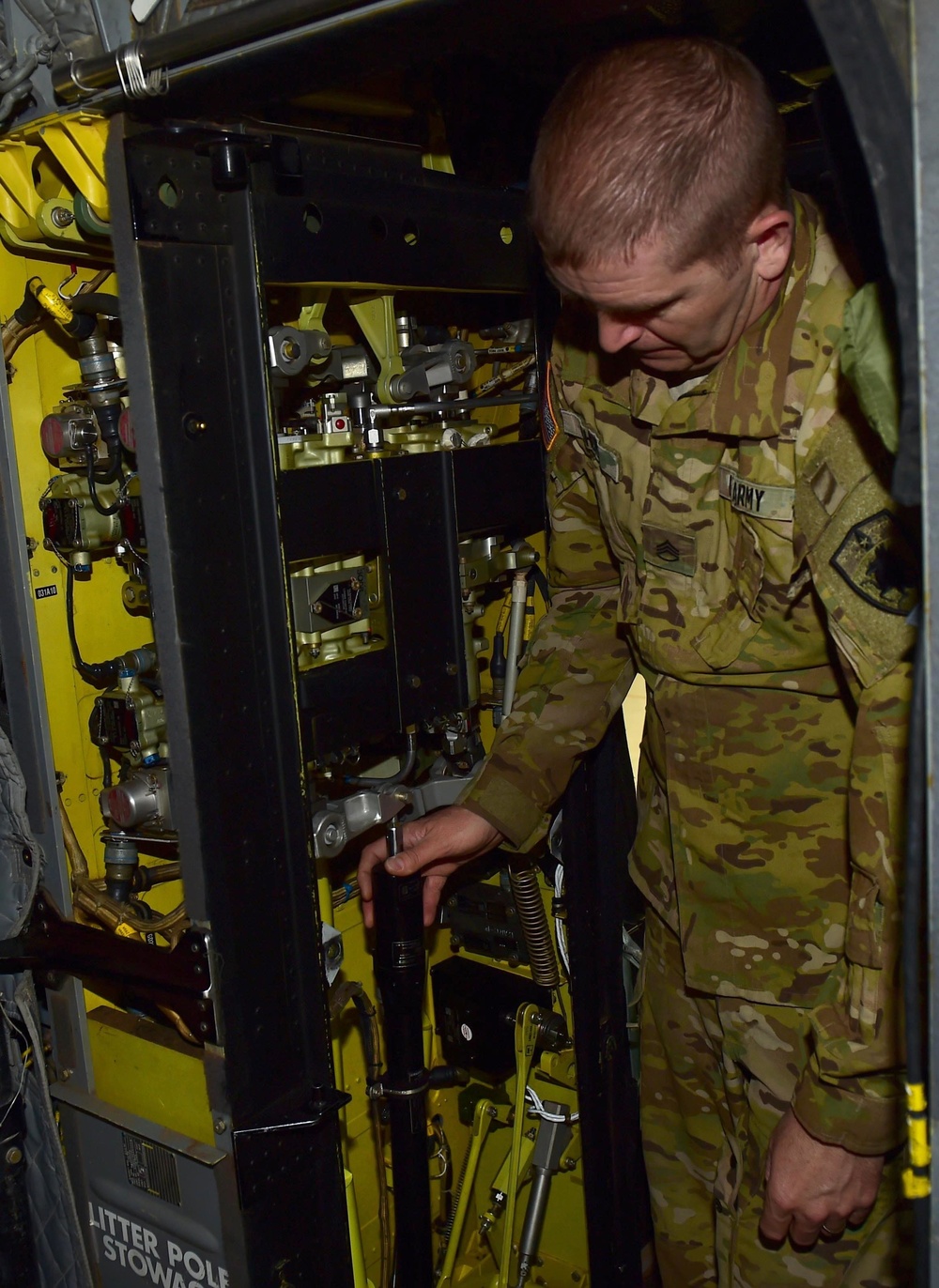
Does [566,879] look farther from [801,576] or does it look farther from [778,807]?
[801,576]

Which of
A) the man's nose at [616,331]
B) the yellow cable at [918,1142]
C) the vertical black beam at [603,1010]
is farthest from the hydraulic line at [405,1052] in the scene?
the yellow cable at [918,1142]

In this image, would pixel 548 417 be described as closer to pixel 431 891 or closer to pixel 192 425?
pixel 192 425

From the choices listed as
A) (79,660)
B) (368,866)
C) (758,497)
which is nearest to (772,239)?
(758,497)

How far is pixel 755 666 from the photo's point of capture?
2.02 meters

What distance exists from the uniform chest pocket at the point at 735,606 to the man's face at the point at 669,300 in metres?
0.30

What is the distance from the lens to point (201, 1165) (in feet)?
6.83

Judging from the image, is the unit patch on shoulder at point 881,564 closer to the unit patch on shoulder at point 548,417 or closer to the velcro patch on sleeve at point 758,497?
the velcro patch on sleeve at point 758,497

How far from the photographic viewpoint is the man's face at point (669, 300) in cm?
168

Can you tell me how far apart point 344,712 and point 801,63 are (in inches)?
Answer: 55.6

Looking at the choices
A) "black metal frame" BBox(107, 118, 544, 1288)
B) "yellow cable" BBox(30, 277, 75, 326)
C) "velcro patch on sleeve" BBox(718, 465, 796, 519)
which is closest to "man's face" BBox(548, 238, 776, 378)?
"velcro patch on sleeve" BBox(718, 465, 796, 519)

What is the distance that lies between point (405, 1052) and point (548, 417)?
4.27ft

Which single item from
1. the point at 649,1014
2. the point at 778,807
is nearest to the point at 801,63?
the point at 778,807

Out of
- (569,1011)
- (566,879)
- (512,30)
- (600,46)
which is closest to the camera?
(512,30)

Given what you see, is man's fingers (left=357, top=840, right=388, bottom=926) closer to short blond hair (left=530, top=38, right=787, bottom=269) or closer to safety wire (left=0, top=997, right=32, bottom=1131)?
safety wire (left=0, top=997, right=32, bottom=1131)
